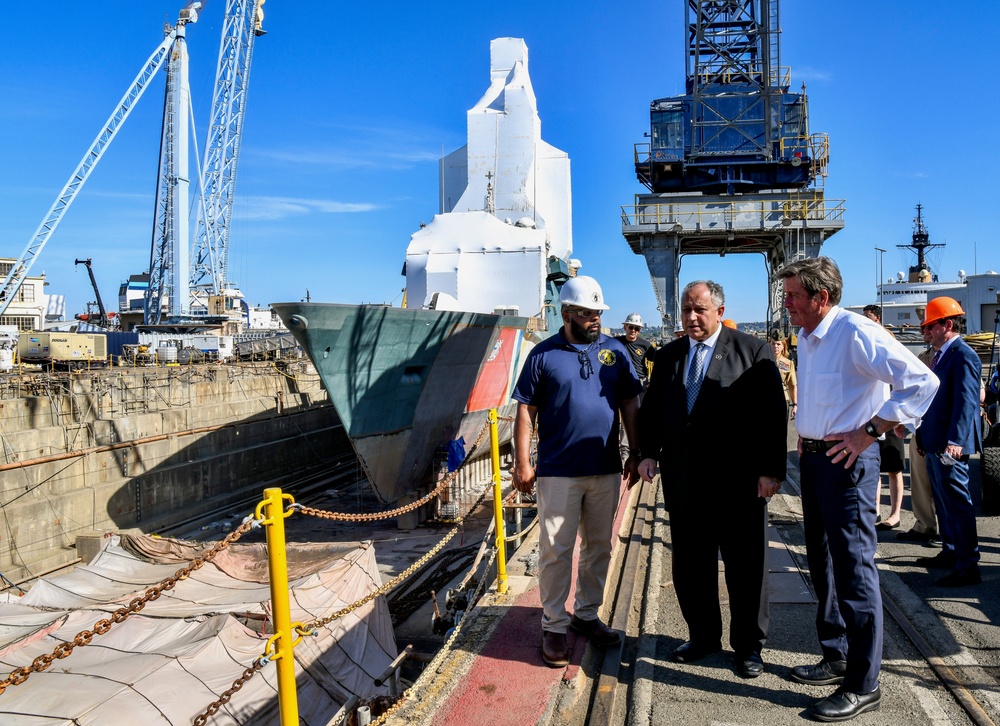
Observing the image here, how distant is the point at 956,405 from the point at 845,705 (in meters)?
2.41

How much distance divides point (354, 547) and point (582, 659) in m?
5.29

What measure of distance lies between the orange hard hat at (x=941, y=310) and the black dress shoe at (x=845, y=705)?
2687 mm

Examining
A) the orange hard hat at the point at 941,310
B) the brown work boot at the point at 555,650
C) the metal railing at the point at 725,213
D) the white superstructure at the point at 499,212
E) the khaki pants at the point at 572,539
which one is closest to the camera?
the brown work boot at the point at 555,650

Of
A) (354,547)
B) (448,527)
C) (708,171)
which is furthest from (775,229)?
(354,547)

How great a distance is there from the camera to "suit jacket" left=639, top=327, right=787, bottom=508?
10.4 feet

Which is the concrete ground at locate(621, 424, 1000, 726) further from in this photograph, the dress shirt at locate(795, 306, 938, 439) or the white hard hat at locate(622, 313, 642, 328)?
the white hard hat at locate(622, 313, 642, 328)

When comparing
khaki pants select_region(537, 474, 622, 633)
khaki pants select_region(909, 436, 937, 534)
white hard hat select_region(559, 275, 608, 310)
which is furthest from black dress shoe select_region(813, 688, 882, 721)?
khaki pants select_region(909, 436, 937, 534)

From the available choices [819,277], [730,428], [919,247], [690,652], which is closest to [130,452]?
[690,652]

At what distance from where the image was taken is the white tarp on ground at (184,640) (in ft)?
15.7

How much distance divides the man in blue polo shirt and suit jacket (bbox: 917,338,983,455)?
2.18 m

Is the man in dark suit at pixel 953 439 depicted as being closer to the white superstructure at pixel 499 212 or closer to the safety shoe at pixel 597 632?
the safety shoe at pixel 597 632

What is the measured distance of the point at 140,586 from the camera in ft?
26.6

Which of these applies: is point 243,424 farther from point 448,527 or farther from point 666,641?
point 666,641

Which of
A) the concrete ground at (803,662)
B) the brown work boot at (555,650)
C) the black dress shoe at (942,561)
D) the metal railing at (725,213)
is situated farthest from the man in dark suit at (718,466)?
the metal railing at (725,213)
